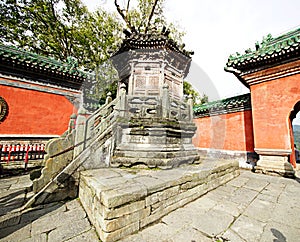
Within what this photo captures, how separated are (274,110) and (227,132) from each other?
2427mm

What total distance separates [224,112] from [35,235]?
8883mm

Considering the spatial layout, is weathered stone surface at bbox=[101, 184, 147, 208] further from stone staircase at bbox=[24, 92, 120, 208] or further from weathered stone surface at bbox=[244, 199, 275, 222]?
weathered stone surface at bbox=[244, 199, 275, 222]

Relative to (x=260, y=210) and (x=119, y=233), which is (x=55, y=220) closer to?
(x=119, y=233)

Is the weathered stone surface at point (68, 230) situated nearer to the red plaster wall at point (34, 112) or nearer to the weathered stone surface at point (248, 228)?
the weathered stone surface at point (248, 228)

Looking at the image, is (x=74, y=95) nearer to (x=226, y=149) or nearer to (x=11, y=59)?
(x=11, y=59)

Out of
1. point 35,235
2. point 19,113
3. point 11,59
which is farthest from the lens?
point 19,113

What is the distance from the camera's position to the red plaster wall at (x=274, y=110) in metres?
5.71

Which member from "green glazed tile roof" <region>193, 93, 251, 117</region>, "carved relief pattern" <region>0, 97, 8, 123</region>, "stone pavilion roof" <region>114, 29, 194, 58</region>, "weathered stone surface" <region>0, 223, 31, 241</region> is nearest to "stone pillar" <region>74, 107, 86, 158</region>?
"weathered stone surface" <region>0, 223, 31, 241</region>

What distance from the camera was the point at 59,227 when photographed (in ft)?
8.22

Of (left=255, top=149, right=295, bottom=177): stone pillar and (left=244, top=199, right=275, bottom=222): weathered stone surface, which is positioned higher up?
(left=255, top=149, right=295, bottom=177): stone pillar

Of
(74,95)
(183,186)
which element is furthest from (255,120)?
(74,95)

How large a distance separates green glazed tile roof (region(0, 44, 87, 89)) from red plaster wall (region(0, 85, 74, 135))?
0.80 metres

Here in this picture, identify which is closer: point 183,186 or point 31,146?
point 183,186

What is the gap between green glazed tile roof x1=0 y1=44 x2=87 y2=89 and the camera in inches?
251
